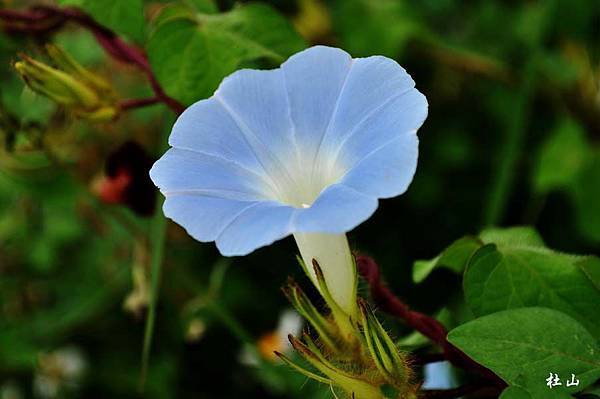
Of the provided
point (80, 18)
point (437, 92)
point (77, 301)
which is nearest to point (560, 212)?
point (437, 92)

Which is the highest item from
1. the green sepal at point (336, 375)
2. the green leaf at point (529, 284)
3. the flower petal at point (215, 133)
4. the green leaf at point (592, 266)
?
the flower petal at point (215, 133)

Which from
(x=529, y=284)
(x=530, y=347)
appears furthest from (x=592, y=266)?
(x=530, y=347)

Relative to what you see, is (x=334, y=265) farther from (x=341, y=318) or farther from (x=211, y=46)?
(x=211, y=46)

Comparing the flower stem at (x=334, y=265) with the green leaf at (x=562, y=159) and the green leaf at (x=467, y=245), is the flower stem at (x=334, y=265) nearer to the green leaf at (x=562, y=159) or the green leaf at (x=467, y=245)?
the green leaf at (x=467, y=245)

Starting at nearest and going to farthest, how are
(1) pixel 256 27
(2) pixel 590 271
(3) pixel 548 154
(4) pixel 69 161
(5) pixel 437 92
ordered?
(2) pixel 590 271, (1) pixel 256 27, (4) pixel 69 161, (3) pixel 548 154, (5) pixel 437 92

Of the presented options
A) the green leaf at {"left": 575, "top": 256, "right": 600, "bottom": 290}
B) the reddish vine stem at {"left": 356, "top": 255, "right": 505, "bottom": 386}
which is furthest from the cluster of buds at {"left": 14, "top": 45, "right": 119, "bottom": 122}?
the green leaf at {"left": 575, "top": 256, "right": 600, "bottom": 290}

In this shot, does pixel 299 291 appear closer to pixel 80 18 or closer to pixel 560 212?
pixel 80 18

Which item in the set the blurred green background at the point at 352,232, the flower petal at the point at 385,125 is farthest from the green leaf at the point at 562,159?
the flower petal at the point at 385,125
